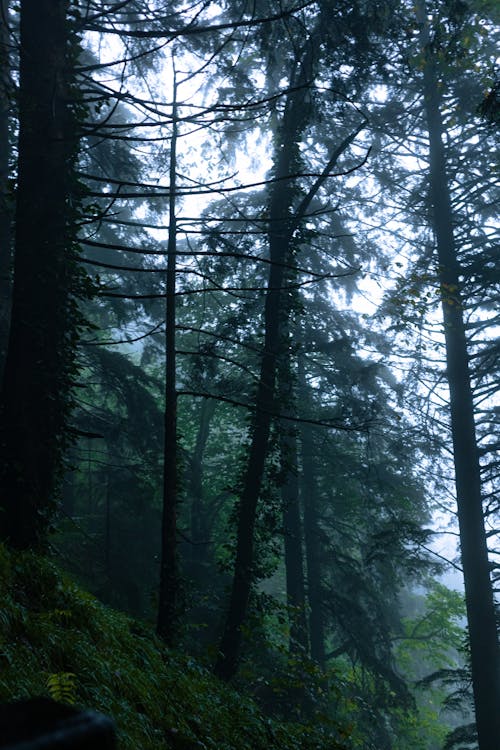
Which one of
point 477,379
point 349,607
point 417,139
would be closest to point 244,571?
point 477,379

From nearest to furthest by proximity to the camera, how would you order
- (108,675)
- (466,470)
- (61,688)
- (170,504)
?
(61,688), (108,675), (170,504), (466,470)

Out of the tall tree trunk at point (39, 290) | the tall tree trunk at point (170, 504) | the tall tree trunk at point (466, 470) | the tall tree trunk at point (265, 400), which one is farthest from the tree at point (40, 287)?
the tall tree trunk at point (466, 470)

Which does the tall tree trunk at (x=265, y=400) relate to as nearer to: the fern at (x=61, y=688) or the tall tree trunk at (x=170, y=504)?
the tall tree trunk at (x=170, y=504)

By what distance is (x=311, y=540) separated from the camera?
20.0 m

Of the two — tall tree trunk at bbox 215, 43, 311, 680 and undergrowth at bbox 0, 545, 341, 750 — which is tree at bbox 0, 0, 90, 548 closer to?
undergrowth at bbox 0, 545, 341, 750

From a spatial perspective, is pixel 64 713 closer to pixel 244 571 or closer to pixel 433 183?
pixel 244 571

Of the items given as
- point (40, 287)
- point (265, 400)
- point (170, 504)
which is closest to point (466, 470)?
point (265, 400)

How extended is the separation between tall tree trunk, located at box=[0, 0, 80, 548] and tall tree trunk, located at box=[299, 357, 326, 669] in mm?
12174

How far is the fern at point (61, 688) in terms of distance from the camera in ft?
12.7

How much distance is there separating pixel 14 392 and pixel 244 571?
5524mm

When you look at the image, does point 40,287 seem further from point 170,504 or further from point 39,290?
point 170,504

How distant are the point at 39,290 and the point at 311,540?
15274 mm

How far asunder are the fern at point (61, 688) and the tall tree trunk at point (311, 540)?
48.1 ft

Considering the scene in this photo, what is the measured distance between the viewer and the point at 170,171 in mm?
10219
